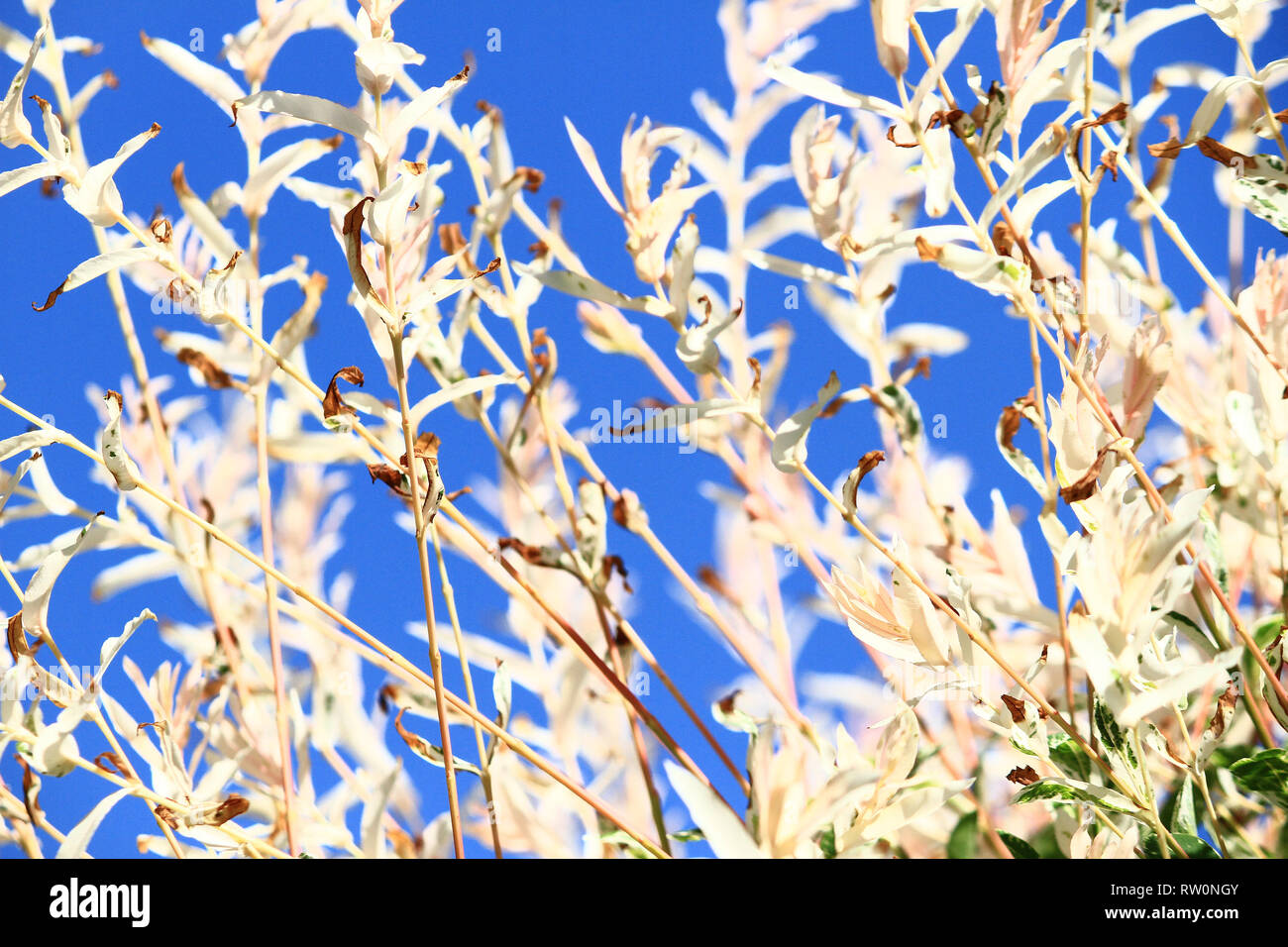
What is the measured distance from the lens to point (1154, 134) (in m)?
0.46

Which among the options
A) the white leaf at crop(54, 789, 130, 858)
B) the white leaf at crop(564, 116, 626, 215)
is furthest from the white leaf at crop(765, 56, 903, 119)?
the white leaf at crop(54, 789, 130, 858)

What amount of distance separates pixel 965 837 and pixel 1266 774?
0.10 metres

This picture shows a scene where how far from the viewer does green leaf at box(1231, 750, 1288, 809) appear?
0.25 meters

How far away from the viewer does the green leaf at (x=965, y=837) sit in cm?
32

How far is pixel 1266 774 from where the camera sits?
0.25 meters

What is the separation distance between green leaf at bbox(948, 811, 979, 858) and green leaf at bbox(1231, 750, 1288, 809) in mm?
84

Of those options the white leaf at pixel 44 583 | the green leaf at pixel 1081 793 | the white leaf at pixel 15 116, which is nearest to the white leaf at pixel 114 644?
the white leaf at pixel 44 583

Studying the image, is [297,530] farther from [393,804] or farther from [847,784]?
[847,784]

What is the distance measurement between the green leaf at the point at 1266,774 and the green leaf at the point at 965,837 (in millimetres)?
84

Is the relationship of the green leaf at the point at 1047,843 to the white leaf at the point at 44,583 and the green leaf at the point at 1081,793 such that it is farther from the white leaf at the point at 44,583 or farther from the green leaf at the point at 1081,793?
the white leaf at the point at 44,583

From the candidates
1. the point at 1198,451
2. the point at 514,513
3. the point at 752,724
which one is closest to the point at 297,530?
the point at 514,513

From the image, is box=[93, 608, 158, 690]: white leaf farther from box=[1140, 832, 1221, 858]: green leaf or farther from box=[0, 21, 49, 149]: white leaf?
box=[1140, 832, 1221, 858]: green leaf
